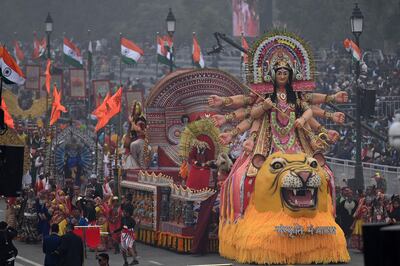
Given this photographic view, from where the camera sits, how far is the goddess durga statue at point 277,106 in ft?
83.6

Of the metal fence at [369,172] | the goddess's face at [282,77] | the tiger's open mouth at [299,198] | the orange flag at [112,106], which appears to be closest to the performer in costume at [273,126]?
the goddess's face at [282,77]

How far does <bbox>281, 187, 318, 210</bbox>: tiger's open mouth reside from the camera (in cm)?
2441

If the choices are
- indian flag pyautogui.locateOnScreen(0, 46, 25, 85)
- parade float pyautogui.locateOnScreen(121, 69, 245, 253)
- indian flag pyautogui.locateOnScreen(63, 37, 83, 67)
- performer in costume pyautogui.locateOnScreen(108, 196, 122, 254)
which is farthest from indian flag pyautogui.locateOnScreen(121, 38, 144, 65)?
indian flag pyautogui.locateOnScreen(0, 46, 25, 85)

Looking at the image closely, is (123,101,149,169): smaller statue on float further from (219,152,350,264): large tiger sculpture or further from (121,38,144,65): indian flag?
(121,38,144,65): indian flag

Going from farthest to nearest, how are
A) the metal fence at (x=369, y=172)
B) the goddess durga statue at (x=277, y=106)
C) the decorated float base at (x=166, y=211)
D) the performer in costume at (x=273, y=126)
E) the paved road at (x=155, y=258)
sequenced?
the metal fence at (x=369, y=172)
the decorated float base at (x=166, y=211)
the paved road at (x=155, y=258)
the goddess durga statue at (x=277, y=106)
the performer in costume at (x=273, y=126)

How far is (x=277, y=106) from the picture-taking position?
25.7 m

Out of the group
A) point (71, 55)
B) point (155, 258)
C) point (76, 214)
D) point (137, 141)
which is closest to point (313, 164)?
point (155, 258)

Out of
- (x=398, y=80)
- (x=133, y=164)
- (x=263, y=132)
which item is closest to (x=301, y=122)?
(x=263, y=132)

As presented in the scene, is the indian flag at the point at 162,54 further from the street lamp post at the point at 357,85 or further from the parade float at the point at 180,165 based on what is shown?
the parade float at the point at 180,165

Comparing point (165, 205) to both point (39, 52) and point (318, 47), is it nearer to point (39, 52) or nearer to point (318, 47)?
point (39, 52)

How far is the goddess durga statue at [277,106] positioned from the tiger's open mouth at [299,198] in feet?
3.02

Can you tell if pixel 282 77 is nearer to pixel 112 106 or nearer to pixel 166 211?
pixel 166 211

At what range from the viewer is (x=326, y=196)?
24969 mm

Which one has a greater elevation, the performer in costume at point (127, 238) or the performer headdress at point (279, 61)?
the performer headdress at point (279, 61)
